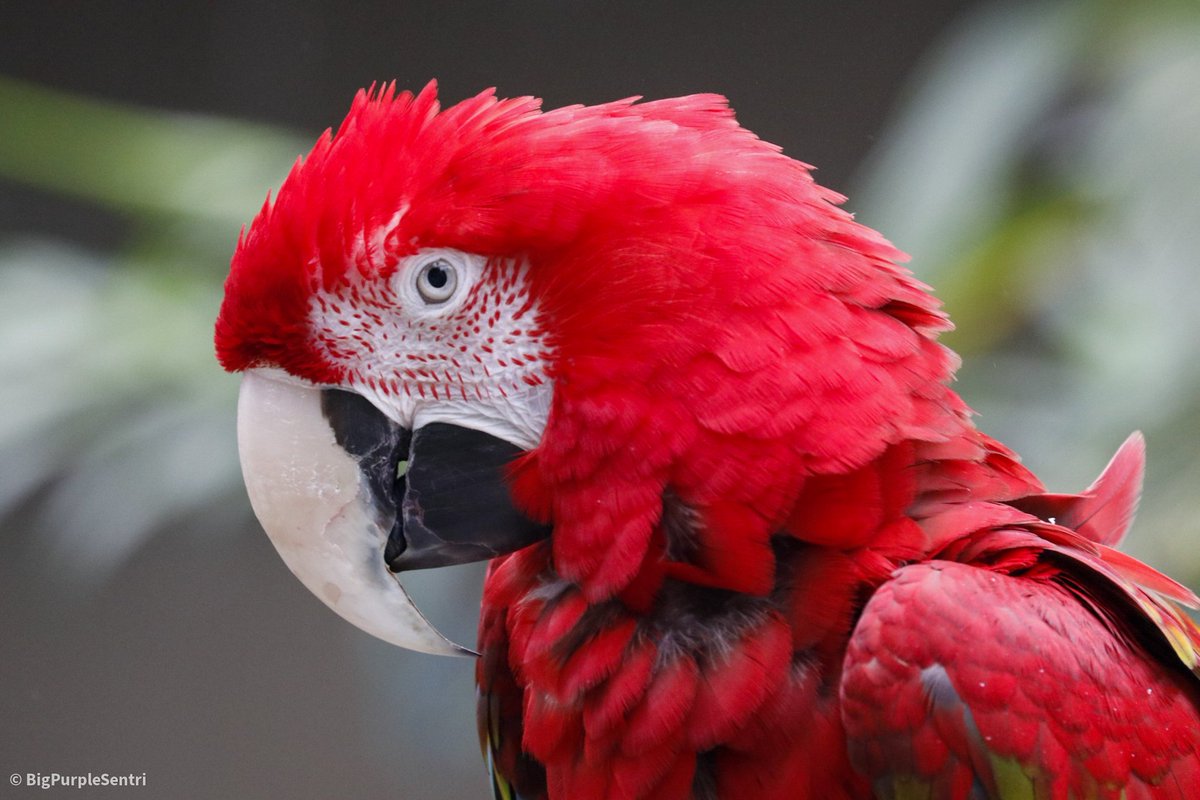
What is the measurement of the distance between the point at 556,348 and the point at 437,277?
0.10 m

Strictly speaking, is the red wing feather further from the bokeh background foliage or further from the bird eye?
the bokeh background foliage

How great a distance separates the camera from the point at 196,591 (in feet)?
6.60

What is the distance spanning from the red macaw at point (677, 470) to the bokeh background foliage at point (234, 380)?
1.48 feet

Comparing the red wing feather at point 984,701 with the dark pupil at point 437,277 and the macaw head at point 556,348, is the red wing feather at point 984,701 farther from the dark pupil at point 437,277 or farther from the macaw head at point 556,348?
the dark pupil at point 437,277

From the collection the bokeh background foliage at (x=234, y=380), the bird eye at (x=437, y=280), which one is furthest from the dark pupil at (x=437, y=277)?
the bokeh background foliage at (x=234, y=380)

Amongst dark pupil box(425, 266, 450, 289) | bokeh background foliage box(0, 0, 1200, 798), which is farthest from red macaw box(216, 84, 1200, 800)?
bokeh background foliage box(0, 0, 1200, 798)

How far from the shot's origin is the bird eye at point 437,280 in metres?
0.78

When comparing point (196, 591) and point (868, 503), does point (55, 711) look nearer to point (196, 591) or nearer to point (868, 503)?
point (196, 591)

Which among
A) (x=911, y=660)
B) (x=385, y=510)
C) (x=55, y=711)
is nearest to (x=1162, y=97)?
(x=911, y=660)

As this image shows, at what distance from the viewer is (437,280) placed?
0.79 m

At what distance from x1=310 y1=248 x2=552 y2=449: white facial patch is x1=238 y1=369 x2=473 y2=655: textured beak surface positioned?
0.03 m

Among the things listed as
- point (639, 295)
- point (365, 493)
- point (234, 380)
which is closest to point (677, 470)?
point (639, 295)

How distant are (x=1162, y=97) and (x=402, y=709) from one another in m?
1.43

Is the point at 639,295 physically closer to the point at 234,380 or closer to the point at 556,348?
the point at 556,348
